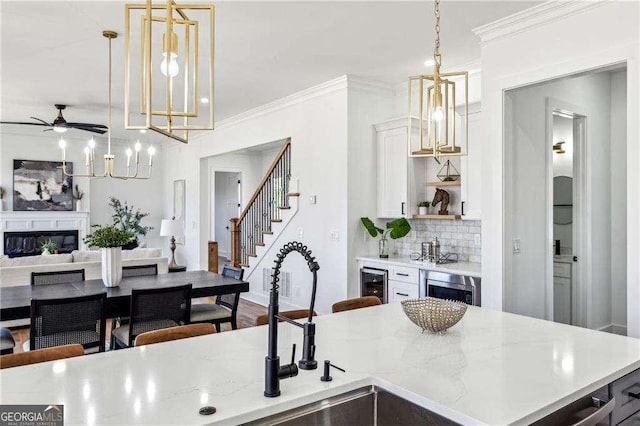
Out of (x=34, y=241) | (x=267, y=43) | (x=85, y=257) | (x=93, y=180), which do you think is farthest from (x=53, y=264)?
(x=93, y=180)

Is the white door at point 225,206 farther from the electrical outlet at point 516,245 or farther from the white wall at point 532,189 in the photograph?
the electrical outlet at point 516,245

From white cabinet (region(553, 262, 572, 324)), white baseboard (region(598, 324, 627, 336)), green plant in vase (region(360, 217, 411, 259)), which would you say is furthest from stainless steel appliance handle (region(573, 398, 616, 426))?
white baseboard (region(598, 324, 627, 336))

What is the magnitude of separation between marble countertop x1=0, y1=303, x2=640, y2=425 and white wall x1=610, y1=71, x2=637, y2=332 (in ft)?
11.5

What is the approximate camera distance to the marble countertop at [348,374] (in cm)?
129

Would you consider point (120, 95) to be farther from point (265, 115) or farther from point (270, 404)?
point (270, 404)

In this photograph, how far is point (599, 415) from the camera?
1.49m

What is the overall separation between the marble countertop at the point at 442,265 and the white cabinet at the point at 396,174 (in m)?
0.53

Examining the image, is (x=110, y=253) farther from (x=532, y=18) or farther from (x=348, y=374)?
(x=532, y=18)

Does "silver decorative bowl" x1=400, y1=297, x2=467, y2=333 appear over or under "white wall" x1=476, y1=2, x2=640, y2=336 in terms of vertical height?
under

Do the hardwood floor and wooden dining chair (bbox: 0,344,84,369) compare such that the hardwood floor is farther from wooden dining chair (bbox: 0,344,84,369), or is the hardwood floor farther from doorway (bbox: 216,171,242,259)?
doorway (bbox: 216,171,242,259)

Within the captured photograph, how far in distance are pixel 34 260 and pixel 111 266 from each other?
1903mm

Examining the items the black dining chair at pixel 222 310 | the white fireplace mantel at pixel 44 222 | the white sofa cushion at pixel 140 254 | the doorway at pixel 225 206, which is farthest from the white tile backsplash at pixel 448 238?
the doorway at pixel 225 206

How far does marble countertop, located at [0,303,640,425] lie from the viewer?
1.29m

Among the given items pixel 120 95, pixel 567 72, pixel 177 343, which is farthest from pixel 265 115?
pixel 177 343
